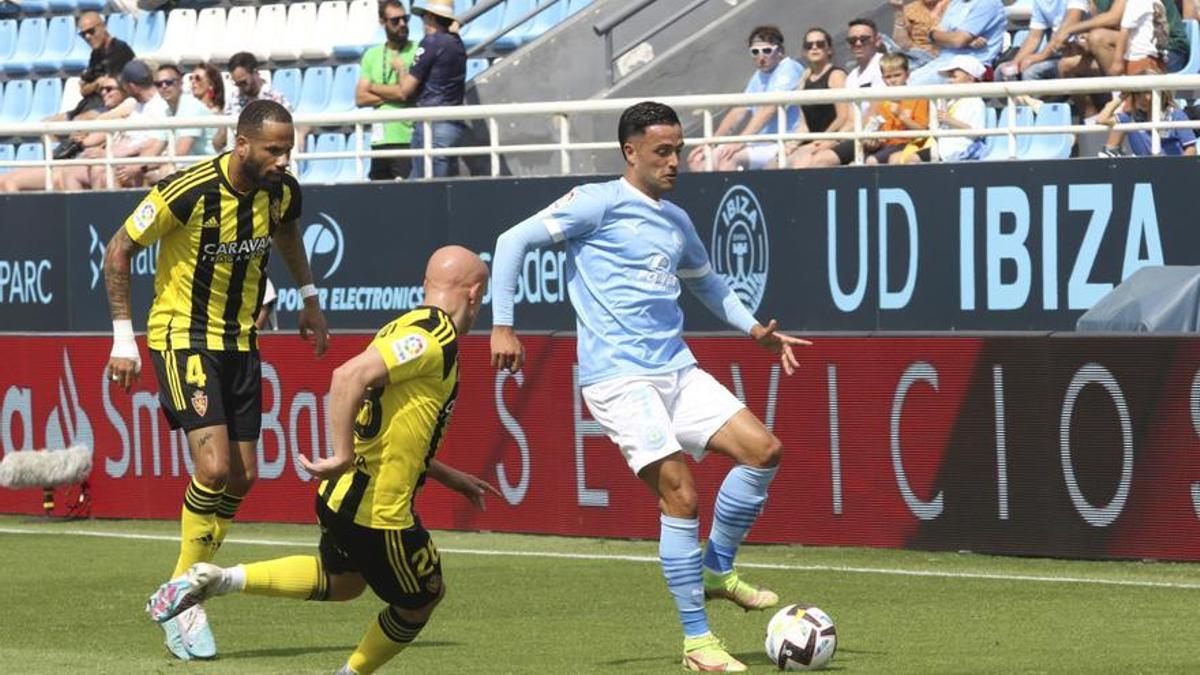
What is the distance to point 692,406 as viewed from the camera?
31.8 ft

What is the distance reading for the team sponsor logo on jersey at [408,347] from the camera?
820 centimetres

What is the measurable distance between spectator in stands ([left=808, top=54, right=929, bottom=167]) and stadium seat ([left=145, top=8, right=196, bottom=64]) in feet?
36.0

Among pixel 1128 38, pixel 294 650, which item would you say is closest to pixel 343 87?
pixel 1128 38

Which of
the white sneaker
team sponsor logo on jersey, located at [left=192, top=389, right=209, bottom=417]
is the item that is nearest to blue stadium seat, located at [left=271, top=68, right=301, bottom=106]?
team sponsor logo on jersey, located at [left=192, top=389, right=209, bottom=417]

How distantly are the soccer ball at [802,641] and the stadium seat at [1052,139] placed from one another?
6813 mm

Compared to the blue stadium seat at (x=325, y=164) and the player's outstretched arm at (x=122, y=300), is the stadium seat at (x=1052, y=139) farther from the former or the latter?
the player's outstretched arm at (x=122, y=300)

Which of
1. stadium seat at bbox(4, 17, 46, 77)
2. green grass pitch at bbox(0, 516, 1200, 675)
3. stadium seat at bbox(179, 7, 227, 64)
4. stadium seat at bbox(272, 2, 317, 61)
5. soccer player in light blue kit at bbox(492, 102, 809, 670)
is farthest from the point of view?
stadium seat at bbox(4, 17, 46, 77)

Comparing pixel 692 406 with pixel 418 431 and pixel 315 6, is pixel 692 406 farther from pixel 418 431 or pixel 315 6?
pixel 315 6

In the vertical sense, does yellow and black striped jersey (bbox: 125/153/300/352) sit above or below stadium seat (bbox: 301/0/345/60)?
below

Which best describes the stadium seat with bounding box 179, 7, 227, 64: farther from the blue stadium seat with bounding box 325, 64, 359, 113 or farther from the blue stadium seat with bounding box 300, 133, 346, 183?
the blue stadium seat with bounding box 300, 133, 346, 183

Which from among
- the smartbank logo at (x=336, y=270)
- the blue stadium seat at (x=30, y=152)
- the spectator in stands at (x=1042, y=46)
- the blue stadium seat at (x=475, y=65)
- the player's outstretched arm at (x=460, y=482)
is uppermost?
the blue stadium seat at (x=475, y=65)

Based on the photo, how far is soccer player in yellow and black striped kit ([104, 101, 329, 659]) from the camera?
10.3 meters

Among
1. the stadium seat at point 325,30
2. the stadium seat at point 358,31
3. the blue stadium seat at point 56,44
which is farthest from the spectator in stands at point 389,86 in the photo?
the blue stadium seat at point 56,44

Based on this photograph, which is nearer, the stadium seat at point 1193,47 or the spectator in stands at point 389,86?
the stadium seat at point 1193,47
